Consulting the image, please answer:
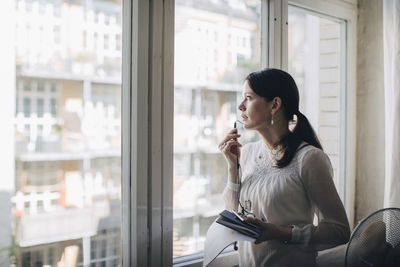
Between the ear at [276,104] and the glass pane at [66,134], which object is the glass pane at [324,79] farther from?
the glass pane at [66,134]

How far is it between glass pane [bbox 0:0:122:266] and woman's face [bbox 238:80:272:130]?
46cm

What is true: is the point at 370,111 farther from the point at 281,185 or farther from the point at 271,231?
the point at 271,231

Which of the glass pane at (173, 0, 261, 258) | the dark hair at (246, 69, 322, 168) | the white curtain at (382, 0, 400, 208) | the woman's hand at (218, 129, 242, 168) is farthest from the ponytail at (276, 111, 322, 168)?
the white curtain at (382, 0, 400, 208)

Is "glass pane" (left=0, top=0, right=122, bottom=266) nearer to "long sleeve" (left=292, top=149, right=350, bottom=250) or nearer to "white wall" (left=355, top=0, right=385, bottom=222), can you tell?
"long sleeve" (left=292, top=149, right=350, bottom=250)

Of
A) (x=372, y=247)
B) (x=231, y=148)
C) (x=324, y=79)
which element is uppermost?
(x=324, y=79)

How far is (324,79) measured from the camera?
2430 mm

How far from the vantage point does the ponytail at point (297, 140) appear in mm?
1459

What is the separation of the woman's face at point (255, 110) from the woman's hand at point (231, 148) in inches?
2.9

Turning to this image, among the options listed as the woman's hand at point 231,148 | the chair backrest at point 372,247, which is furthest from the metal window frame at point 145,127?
the chair backrest at point 372,247

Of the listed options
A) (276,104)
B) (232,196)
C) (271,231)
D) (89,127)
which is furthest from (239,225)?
(89,127)

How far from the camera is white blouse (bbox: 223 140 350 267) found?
4.57 ft

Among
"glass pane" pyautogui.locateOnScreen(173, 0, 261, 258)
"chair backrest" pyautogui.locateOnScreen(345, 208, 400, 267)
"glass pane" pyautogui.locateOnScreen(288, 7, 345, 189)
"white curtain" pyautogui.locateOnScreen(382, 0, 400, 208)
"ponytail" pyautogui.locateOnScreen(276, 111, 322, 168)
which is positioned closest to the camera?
"chair backrest" pyautogui.locateOnScreen(345, 208, 400, 267)

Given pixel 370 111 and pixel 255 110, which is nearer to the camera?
pixel 255 110

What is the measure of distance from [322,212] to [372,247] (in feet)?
0.59
